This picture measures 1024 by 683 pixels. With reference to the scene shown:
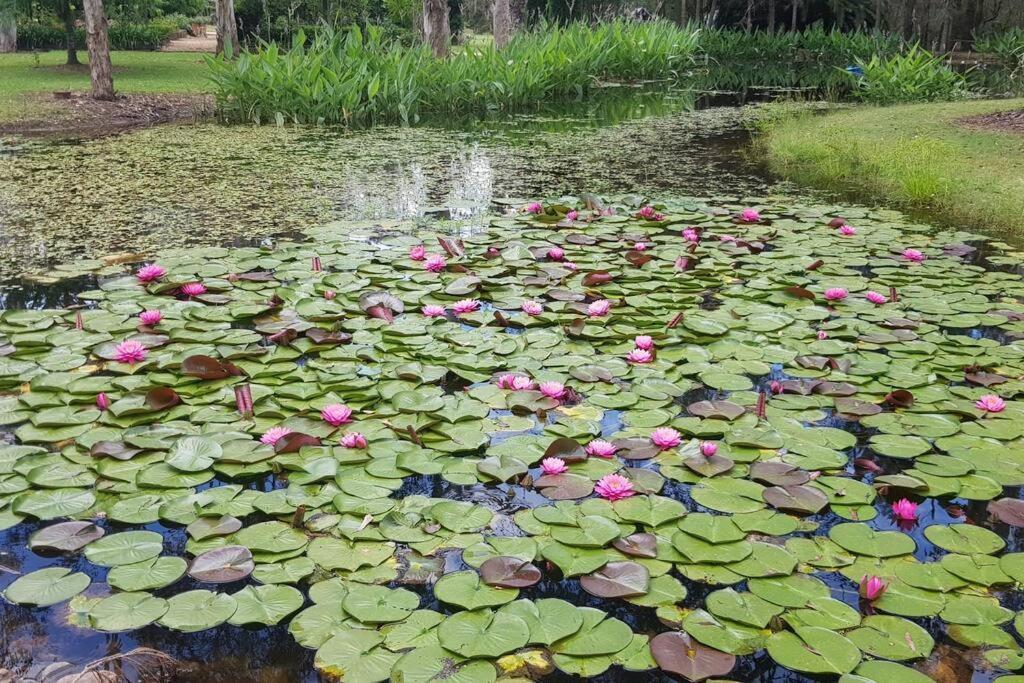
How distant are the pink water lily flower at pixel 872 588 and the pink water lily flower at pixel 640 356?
1017mm

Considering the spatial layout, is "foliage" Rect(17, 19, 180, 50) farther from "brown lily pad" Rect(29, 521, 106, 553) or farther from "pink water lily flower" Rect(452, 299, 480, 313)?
"brown lily pad" Rect(29, 521, 106, 553)

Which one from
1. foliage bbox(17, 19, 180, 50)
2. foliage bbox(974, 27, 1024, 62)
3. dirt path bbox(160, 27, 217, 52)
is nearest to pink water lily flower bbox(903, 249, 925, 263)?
foliage bbox(974, 27, 1024, 62)

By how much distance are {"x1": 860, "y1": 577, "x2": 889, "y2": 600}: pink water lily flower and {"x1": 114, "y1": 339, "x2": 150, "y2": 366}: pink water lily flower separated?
1933 millimetres

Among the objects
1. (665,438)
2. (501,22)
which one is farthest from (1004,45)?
(665,438)

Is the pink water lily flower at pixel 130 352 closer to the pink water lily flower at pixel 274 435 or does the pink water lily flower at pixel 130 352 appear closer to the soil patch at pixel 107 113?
the pink water lily flower at pixel 274 435

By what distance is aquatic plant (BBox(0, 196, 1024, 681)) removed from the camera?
4.44ft

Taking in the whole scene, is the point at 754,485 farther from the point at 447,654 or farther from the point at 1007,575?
the point at 447,654

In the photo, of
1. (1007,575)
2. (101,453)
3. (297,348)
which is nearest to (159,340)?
(297,348)

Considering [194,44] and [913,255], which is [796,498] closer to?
[913,255]

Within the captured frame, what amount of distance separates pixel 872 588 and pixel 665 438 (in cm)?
58

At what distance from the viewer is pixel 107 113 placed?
773cm

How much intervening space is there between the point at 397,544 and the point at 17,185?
4.24 m

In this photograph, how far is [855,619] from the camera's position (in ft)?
4.43

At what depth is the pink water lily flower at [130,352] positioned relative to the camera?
2.29 meters
